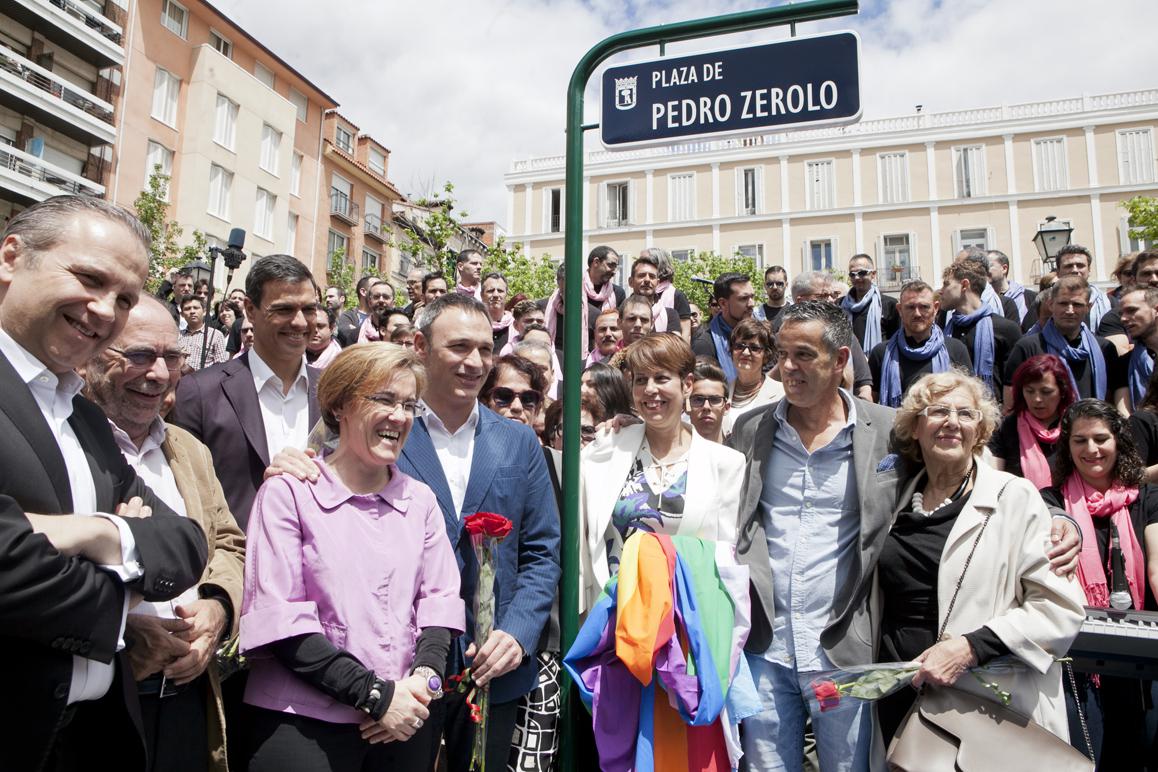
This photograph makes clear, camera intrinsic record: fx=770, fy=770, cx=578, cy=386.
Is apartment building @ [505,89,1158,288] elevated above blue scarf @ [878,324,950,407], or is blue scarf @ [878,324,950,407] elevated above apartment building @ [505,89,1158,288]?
apartment building @ [505,89,1158,288]

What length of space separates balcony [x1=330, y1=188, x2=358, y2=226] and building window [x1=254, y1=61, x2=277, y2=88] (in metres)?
5.16

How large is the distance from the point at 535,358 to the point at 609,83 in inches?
98.0

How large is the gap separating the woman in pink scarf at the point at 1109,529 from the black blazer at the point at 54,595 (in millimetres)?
3895

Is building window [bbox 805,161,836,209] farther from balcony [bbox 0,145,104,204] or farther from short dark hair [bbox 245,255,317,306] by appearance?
short dark hair [bbox 245,255,317,306]

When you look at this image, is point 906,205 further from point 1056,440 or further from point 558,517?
point 558,517

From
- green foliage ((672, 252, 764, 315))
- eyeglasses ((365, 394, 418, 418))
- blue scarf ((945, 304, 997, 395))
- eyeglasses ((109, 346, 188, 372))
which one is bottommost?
eyeglasses ((365, 394, 418, 418))

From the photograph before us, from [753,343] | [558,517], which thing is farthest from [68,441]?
[753,343]

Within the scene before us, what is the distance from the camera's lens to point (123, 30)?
87.6 ft

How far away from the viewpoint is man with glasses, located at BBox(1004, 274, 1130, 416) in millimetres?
5971

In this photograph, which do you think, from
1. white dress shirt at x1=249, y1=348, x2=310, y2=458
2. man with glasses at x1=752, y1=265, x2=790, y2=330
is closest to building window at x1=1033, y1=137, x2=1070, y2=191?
man with glasses at x1=752, y1=265, x2=790, y2=330

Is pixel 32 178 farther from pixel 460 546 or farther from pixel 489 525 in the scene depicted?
pixel 489 525

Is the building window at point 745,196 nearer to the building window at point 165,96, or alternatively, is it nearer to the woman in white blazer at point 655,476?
the building window at point 165,96

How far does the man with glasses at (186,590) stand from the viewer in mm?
2303

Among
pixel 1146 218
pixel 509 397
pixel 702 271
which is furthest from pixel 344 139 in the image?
pixel 509 397
